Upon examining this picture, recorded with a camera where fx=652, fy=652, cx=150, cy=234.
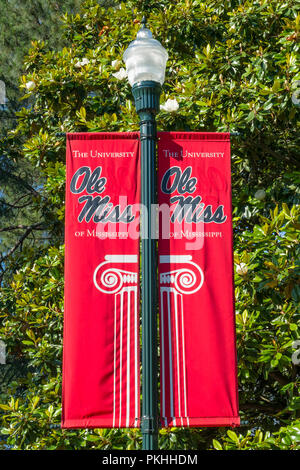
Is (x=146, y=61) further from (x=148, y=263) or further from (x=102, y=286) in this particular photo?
(x=102, y=286)

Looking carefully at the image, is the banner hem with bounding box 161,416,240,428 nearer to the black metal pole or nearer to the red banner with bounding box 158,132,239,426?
the red banner with bounding box 158,132,239,426

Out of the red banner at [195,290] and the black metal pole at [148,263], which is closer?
the black metal pole at [148,263]

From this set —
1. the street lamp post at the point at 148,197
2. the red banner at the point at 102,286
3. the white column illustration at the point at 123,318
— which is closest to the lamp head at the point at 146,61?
the street lamp post at the point at 148,197

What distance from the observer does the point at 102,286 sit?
5.30 meters

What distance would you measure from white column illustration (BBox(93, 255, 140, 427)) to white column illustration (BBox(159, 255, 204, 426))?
0.22 metres

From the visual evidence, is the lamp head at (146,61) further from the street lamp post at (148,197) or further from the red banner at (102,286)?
the red banner at (102,286)

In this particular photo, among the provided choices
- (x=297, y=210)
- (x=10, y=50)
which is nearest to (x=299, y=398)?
(x=297, y=210)

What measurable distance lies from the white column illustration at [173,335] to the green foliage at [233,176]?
2315mm

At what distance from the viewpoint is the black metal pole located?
480cm

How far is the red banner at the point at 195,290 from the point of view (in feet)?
17.0

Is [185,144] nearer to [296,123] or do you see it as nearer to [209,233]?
[209,233]

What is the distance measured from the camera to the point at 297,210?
7.83 meters

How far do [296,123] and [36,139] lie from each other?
13.0ft

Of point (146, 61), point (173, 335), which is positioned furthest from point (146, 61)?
point (173, 335)
